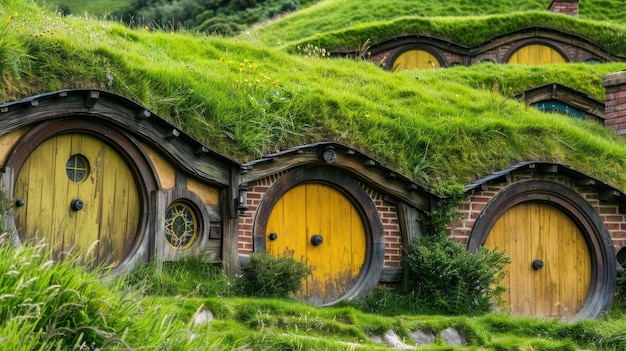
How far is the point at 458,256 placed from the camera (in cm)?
1295

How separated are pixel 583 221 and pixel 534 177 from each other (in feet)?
3.43

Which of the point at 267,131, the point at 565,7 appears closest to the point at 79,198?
the point at 267,131

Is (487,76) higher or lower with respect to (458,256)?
higher

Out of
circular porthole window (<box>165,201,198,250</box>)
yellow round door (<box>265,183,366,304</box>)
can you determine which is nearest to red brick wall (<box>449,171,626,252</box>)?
yellow round door (<box>265,183,366,304</box>)

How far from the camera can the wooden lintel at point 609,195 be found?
14370 millimetres

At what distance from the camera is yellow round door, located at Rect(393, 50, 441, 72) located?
26562mm

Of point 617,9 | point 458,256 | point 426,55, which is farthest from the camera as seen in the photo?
point 617,9

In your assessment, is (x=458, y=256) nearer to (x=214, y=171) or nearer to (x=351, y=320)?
(x=351, y=320)

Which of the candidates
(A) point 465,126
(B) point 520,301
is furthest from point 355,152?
(B) point 520,301

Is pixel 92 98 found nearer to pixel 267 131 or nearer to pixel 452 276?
pixel 267 131

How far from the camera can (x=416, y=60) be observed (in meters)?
26.8

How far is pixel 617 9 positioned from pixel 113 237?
86.2 feet

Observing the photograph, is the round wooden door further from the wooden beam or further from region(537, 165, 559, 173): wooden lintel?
region(537, 165, 559, 173): wooden lintel

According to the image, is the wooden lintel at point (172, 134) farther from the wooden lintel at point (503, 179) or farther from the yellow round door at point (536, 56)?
the yellow round door at point (536, 56)
